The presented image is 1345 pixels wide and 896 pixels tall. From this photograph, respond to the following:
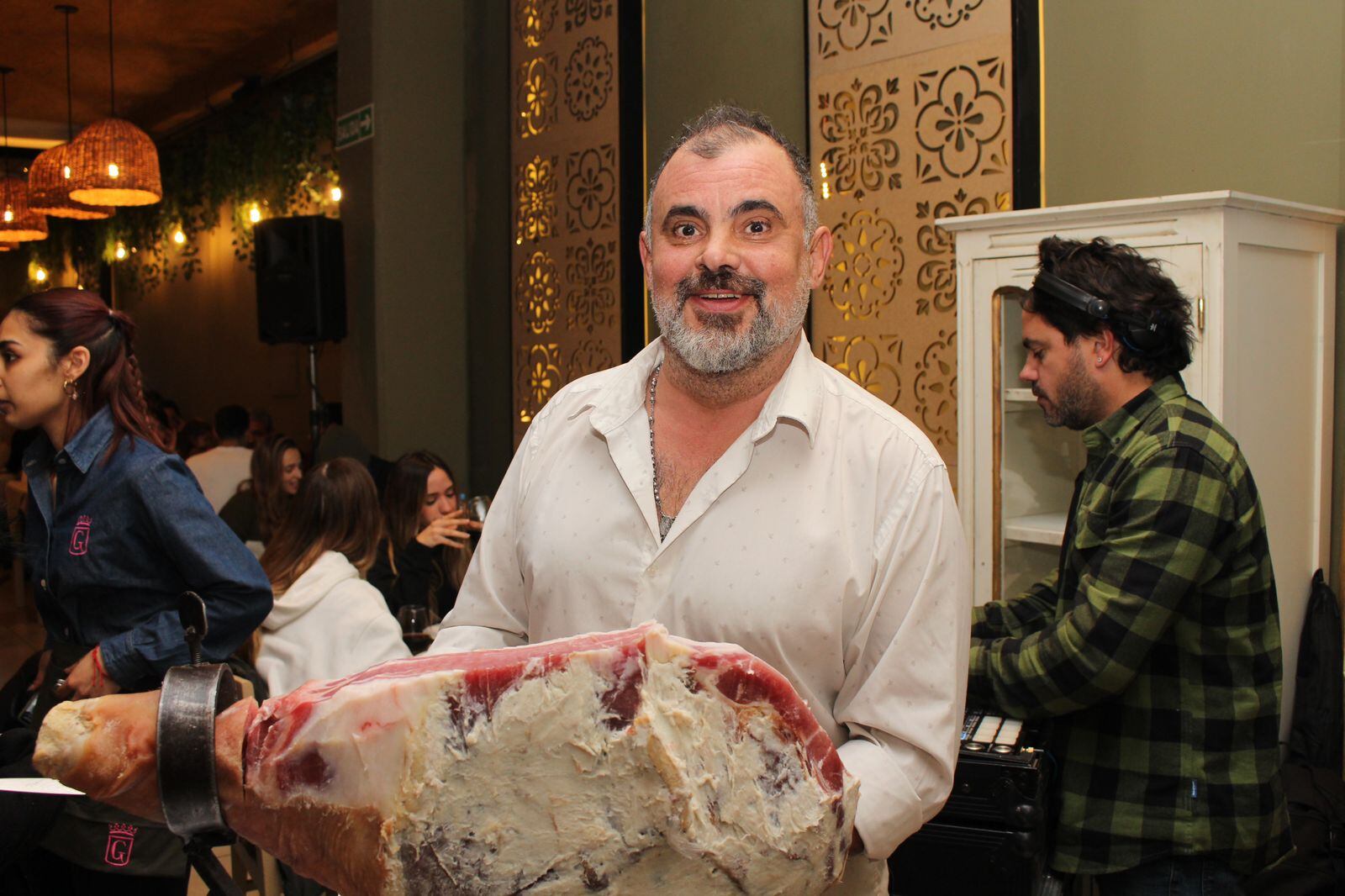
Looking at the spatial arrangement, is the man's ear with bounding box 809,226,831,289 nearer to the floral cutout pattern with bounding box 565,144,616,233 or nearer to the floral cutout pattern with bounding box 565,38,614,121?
the floral cutout pattern with bounding box 565,144,616,233

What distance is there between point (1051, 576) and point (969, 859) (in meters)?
0.72

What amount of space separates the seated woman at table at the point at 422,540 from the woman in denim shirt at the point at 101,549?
4.49 feet

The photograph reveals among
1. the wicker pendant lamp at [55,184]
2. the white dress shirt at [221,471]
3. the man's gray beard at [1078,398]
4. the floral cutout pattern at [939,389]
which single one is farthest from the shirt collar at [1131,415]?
the wicker pendant lamp at [55,184]

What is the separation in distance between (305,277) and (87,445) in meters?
4.46

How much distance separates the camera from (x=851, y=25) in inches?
151

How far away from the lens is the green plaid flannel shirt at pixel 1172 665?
74.5 inches

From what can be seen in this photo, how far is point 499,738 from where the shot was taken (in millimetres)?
842

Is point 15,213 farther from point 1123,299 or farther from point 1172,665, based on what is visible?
point 1172,665

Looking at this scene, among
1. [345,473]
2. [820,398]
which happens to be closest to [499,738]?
[820,398]

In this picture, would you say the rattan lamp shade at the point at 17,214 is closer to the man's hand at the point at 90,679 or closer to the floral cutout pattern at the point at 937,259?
the floral cutout pattern at the point at 937,259

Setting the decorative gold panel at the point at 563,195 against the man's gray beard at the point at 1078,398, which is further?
the decorative gold panel at the point at 563,195

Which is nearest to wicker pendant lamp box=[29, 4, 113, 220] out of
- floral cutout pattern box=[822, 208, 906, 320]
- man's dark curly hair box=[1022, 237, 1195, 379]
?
floral cutout pattern box=[822, 208, 906, 320]

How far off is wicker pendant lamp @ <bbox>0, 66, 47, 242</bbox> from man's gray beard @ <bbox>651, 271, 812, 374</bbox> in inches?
382

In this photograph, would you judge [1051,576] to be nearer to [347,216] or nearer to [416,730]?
[416,730]
